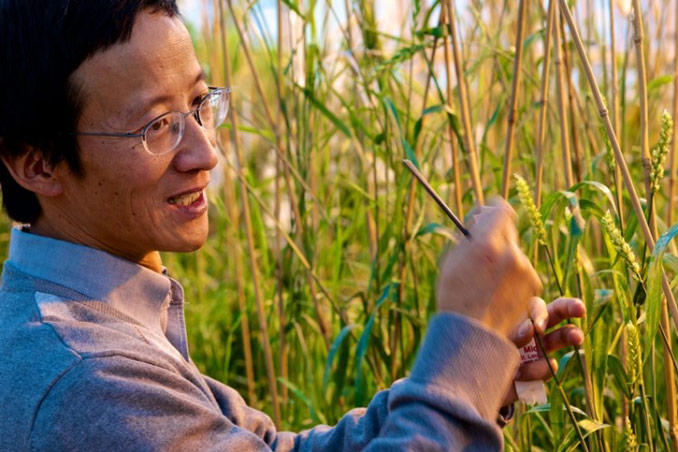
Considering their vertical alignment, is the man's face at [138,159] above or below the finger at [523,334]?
above

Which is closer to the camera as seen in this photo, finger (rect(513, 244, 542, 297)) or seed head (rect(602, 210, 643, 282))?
finger (rect(513, 244, 542, 297))

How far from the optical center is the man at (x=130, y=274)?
2.85 ft

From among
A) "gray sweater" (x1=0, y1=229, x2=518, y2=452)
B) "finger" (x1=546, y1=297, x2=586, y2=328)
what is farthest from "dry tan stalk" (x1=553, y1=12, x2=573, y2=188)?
"gray sweater" (x1=0, y1=229, x2=518, y2=452)

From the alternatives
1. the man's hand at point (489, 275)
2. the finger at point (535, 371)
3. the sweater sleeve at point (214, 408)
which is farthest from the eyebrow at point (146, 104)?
the finger at point (535, 371)

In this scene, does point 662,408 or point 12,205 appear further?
point 662,408

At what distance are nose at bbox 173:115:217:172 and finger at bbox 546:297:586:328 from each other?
0.42m

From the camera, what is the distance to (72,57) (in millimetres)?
1074

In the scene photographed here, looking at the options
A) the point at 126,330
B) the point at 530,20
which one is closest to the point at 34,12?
the point at 126,330

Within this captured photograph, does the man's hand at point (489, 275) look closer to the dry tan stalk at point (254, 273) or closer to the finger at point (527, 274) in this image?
the finger at point (527, 274)

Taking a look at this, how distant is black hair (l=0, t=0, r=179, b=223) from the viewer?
1066 millimetres

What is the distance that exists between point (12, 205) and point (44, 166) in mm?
116

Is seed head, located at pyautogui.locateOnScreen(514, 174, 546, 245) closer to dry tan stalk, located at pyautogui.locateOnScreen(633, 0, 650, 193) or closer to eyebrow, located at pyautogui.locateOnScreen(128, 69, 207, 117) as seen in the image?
dry tan stalk, located at pyautogui.locateOnScreen(633, 0, 650, 193)

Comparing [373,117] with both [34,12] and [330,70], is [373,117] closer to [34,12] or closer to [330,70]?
[330,70]

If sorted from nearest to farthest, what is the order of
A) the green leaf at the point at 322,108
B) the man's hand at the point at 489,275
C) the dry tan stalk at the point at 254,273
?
the man's hand at the point at 489,275 < the green leaf at the point at 322,108 < the dry tan stalk at the point at 254,273
